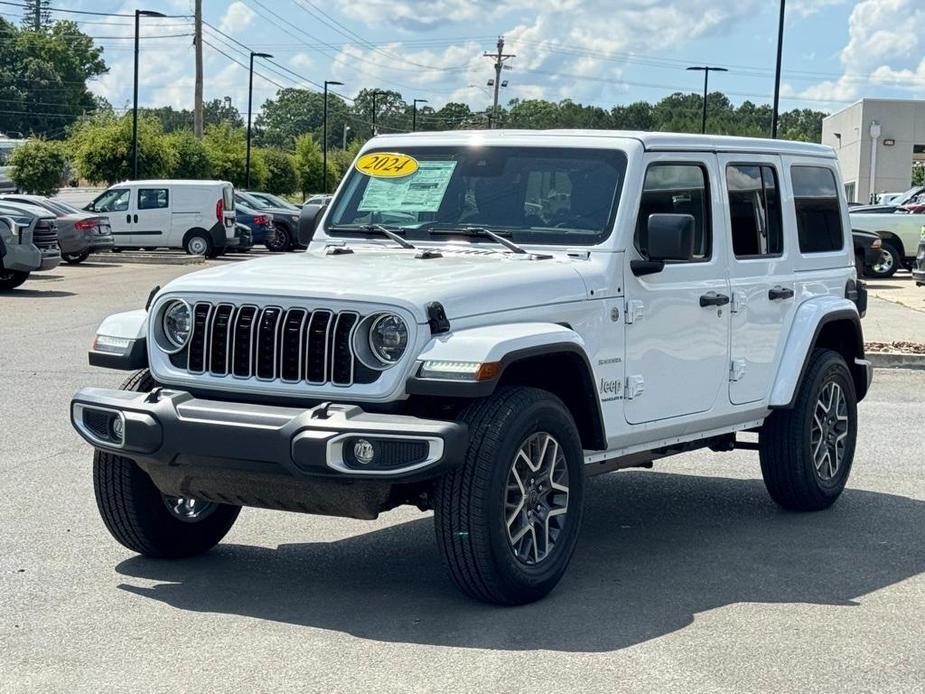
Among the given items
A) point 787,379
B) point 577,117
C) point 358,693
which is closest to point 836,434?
point 787,379

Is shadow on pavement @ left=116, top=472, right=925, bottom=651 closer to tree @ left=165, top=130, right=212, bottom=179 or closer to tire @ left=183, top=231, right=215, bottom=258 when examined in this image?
tire @ left=183, top=231, right=215, bottom=258

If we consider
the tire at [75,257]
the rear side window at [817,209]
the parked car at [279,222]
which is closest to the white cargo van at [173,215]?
the tire at [75,257]

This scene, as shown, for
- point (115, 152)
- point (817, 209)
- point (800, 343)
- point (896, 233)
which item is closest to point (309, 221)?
point (800, 343)

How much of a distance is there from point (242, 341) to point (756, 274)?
293 centimetres

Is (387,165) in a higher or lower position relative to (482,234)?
higher

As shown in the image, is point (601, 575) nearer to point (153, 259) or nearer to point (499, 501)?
point (499, 501)

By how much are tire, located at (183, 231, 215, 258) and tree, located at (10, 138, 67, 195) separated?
15.8 metres

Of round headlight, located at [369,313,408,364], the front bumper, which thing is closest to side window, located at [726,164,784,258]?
round headlight, located at [369,313,408,364]

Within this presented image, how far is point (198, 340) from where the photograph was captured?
6.12m

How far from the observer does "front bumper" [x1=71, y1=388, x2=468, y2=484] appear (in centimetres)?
545

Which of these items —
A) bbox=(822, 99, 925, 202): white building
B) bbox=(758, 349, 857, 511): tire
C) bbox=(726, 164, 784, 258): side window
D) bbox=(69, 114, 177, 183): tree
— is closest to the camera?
bbox=(726, 164, 784, 258): side window

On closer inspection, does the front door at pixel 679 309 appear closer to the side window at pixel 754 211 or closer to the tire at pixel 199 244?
the side window at pixel 754 211

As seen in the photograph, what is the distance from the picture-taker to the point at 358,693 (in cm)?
489

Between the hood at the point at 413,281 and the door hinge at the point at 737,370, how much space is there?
1288 millimetres
